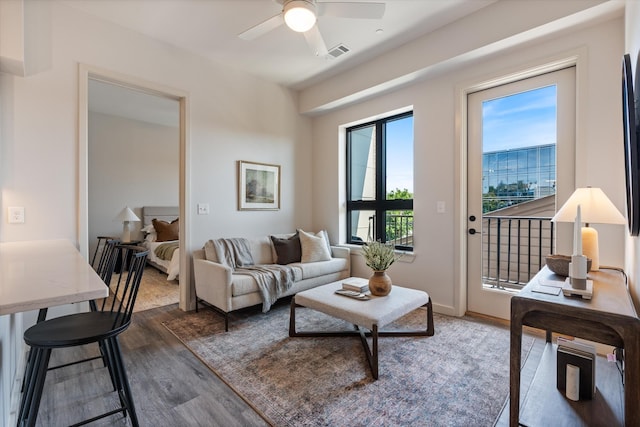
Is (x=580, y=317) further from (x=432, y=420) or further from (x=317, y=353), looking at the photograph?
(x=317, y=353)

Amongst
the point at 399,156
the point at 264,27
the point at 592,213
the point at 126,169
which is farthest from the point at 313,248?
the point at 126,169

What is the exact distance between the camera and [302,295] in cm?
257

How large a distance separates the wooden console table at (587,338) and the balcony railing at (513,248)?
4.26ft

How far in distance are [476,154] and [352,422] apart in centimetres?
276

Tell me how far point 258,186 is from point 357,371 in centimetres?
274

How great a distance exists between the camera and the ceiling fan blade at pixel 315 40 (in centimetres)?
241

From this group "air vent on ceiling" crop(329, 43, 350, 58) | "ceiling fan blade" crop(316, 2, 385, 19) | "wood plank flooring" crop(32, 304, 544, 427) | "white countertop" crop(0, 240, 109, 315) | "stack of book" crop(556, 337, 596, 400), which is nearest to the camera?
"white countertop" crop(0, 240, 109, 315)

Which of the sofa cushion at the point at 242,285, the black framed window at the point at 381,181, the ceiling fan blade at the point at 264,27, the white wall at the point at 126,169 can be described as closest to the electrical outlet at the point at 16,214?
the sofa cushion at the point at 242,285

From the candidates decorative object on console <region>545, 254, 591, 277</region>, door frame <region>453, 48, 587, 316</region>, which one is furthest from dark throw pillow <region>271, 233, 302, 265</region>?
decorative object on console <region>545, 254, 591, 277</region>

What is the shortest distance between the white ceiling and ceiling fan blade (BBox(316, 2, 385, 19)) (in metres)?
0.59

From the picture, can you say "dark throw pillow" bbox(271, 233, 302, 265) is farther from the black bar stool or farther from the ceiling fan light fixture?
the ceiling fan light fixture

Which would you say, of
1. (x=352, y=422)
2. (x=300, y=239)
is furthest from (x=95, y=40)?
(x=352, y=422)

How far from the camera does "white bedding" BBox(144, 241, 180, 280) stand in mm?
4225

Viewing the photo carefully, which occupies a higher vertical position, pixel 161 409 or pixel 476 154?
pixel 476 154
